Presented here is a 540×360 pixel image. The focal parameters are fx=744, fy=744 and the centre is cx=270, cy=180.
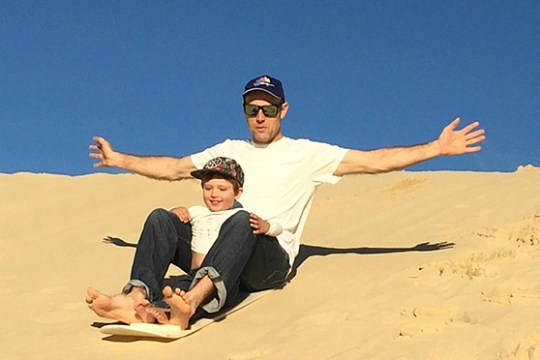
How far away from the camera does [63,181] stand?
1142 cm

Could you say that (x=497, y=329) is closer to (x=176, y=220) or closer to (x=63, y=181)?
(x=176, y=220)

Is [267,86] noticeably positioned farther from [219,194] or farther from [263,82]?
[219,194]

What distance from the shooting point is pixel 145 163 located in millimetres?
5430

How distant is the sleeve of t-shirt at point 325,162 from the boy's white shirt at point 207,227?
2.14ft

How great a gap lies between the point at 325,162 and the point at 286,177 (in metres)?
0.30

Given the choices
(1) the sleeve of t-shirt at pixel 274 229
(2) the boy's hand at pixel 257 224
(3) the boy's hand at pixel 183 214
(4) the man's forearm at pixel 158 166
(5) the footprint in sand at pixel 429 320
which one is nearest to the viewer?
(5) the footprint in sand at pixel 429 320

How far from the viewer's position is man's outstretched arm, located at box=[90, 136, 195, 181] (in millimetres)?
5301

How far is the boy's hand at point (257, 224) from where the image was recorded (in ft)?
13.2

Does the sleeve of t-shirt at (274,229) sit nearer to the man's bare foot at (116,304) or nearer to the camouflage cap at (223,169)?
the camouflage cap at (223,169)

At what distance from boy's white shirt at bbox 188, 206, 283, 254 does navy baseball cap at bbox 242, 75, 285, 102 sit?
88 cm

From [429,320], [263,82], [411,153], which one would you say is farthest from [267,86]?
[429,320]

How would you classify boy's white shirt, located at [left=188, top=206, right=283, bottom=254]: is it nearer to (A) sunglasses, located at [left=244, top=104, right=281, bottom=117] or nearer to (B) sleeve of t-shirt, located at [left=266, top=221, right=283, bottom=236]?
(B) sleeve of t-shirt, located at [left=266, top=221, right=283, bottom=236]

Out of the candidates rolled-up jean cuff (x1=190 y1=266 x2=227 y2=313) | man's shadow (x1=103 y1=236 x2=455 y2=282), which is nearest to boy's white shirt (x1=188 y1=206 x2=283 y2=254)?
rolled-up jean cuff (x1=190 y1=266 x2=227 y2=313)

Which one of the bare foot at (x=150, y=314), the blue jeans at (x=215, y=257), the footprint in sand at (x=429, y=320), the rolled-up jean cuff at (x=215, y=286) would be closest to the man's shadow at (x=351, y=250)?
the blue jeans at (x=215, y=257)
